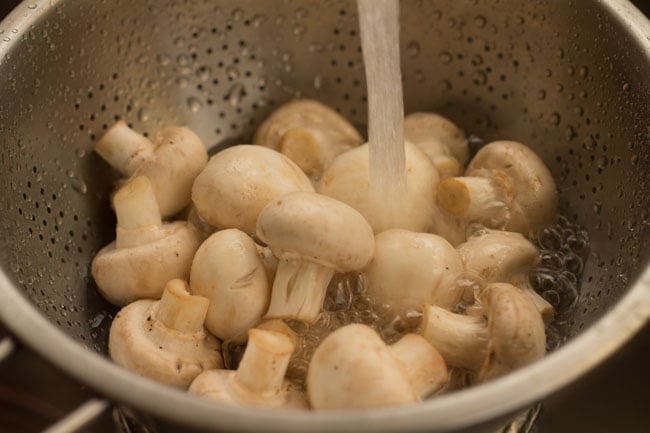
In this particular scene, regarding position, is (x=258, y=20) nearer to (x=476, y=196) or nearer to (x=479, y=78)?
(x=479, y=78)

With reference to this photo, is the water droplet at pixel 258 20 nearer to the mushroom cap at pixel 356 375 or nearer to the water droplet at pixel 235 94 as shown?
the water droplet at pixel 235 94

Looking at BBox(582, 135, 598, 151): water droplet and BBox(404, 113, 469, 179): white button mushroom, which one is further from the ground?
BBox(582, 135, 598, 151): water droplet

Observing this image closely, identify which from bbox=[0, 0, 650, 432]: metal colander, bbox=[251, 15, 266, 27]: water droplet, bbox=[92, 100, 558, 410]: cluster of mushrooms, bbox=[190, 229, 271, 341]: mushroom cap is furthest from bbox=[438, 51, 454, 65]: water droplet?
bbox=[190, 229, 271, 341]: mushroom cap

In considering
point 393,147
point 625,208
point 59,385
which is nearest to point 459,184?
point 393,147

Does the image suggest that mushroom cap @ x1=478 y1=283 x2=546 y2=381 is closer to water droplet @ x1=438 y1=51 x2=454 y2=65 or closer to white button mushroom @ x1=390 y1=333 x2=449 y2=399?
white button mushroom @ x1=390 y1=333 x2=449 y2=399

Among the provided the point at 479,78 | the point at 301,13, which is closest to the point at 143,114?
the point at 301,13

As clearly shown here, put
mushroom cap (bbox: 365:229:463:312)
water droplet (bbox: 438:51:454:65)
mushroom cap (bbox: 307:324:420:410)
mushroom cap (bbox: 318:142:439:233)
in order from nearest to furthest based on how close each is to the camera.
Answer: mushroom cap (bbox: 307:324:420:410) < mushroom cap (bbox: 365:229:463:312) < mushroom cap (bbox: 318:142:439:233) < water droplet (bbox: 438:51:454:65)

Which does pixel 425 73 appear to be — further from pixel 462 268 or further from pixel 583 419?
pixel 583 419
